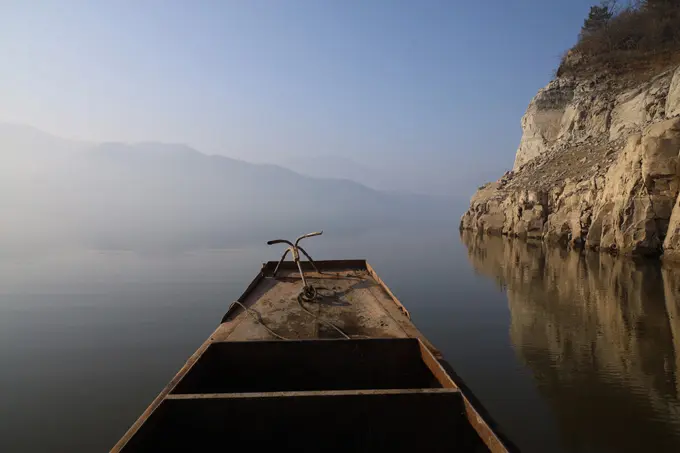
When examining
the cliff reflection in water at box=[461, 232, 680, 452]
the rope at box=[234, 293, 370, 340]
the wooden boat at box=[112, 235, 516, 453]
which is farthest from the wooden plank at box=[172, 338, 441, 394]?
the cliff reflection in water at box=[461, 232, 680, 452]

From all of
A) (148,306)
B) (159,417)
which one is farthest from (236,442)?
(148,306)

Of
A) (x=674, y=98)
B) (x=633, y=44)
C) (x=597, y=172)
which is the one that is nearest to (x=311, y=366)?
(x=597, y=172)

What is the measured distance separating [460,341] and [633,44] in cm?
4018

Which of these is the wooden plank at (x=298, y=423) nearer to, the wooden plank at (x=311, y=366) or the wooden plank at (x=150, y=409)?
the wooden plank at (x=150, y=409)

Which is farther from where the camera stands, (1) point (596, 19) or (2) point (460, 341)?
(1) point (596, 19)

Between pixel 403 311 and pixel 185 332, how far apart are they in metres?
5.74

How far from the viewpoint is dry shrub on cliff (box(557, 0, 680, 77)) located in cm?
3422

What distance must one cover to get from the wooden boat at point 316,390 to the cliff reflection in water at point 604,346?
8.39 feet

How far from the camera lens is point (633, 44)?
37.3 m

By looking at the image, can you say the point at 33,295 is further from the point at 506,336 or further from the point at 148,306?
the point at 506,336

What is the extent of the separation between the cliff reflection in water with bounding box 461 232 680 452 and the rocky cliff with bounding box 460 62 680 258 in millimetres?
2348

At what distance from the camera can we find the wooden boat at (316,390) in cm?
377

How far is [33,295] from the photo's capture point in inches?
559

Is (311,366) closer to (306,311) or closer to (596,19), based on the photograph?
(306,311)
